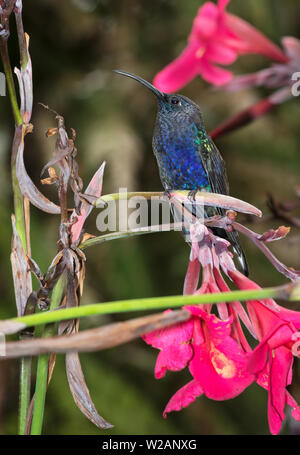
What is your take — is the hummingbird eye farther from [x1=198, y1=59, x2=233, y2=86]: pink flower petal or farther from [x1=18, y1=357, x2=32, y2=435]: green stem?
[x1=18, y1=357, x2=32, y2=435]: green stem

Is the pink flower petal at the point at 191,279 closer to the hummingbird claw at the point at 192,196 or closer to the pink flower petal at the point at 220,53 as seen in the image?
the hummingbird claw at the point at 192,196

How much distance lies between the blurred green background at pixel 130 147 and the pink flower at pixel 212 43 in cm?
77

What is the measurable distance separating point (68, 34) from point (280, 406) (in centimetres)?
122

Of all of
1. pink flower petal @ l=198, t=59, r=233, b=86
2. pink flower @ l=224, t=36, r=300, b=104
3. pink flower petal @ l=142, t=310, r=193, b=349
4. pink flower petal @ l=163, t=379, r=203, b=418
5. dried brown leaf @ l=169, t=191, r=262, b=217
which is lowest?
pink flower petal @ l=163, t=379, r=203, b=418

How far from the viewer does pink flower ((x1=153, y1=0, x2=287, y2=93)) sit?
0.45 metres

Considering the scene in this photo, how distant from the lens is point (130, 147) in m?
1.29

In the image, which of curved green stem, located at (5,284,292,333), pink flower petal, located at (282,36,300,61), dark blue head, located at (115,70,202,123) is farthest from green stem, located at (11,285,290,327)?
dark blue head, located at (115,70,202,123)

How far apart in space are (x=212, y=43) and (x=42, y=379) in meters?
0.29

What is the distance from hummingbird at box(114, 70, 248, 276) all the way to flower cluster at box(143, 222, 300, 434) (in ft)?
1.24

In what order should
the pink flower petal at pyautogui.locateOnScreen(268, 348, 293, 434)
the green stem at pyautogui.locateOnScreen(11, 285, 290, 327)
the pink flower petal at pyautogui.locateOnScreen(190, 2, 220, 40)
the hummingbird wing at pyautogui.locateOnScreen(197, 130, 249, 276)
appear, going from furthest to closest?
the hummingbird wing at pyautogui.locateOnScreen(197, 130, 249, 276)
the pink flower petal at pyautogui.locateOnScreen(190, 2, 220, 40)
the pink flower petal at pyautogui.locateOnScreen(268, 348, 293, 434)
the green stem at pyautogui.locateOnScreen(11, 285, 290, 327)

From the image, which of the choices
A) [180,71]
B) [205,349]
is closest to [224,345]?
[205,349]

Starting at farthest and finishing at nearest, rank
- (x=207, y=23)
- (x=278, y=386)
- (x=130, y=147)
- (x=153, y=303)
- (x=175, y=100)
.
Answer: (x=130, y=147) → (x=175, y=100) → (x=207, y=23) → (x=278, y=386) → (x=153, y=303)

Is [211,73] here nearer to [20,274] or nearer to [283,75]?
[283,75]
